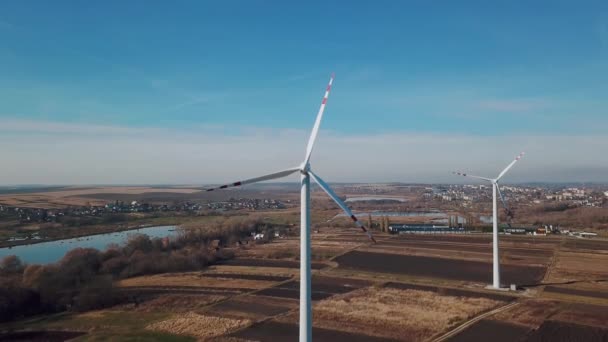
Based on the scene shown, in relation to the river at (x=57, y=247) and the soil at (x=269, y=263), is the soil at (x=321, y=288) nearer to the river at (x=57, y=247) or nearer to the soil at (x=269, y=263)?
the soil at (x=269, y=263)

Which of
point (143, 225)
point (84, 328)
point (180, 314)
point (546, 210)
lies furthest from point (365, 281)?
point (546, 210)

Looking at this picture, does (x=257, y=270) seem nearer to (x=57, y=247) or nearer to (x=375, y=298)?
(x=375, y=298)

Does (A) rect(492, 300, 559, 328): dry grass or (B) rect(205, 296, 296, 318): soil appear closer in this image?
(A) rect(492, 300, 559, 328): dry grass

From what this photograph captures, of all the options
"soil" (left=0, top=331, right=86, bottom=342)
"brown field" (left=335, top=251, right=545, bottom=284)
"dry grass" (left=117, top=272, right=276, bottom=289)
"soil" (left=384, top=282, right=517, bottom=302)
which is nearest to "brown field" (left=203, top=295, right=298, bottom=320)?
"dry grass" (left=117, top=272, right=276, bottom=289)

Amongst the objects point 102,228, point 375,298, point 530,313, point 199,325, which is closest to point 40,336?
point 199,325

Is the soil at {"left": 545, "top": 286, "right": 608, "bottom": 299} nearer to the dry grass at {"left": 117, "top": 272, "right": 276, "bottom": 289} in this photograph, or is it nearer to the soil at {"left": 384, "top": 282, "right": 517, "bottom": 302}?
the soil at {"left": 384, "top": 282, "right": 517, "bottom": 302}
